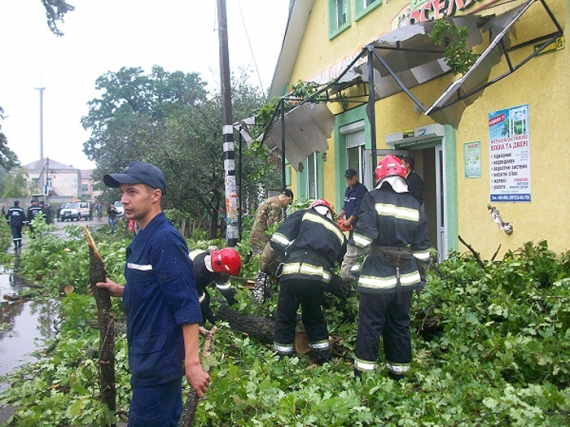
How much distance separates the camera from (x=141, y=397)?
2.94m

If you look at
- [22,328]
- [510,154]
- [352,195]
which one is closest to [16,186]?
[22,328]

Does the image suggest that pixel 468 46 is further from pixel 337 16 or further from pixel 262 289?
pixel 337 16

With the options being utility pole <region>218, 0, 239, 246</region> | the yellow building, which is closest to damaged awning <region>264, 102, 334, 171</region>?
the yellow building

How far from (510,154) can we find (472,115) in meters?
0.94

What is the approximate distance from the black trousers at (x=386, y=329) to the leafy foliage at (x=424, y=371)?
0.16 metres

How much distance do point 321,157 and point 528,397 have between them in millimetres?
10466

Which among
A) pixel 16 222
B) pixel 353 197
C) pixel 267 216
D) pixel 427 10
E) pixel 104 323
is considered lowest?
pixel 104 323

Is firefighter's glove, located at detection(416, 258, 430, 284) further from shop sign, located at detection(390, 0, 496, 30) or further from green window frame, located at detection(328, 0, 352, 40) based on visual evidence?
green window frame, located at detection(328, 0, 352, 40)

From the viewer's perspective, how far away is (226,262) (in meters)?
4.70

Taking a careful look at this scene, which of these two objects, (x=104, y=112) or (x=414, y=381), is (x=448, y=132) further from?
(x=104, y=112)

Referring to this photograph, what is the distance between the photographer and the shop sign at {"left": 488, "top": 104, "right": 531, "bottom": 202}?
6973mm

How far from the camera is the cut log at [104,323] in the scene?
3500mm

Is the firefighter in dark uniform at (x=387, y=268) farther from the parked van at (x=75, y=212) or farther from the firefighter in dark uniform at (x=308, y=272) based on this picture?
the parked van at (x=75, y=212)

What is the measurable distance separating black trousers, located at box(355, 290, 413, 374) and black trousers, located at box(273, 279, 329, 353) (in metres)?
0.66
